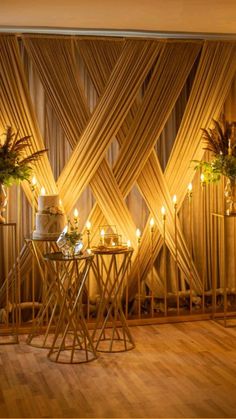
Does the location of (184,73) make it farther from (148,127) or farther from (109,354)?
(109,354)

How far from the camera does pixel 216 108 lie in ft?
21.4

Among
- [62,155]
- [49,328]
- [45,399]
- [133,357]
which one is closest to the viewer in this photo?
[45,399]

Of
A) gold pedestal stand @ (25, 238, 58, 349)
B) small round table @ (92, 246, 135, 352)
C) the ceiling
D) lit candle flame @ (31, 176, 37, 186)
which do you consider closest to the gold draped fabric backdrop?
lit candle flame @ (31, 176, 37, 186)

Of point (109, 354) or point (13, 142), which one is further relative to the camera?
point (13, 142)

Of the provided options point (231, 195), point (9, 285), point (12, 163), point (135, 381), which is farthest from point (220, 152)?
point (135, 381)

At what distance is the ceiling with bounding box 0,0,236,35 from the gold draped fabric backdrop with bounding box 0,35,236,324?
253mm

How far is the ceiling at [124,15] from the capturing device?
5188 mm

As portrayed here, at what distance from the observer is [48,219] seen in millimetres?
5711

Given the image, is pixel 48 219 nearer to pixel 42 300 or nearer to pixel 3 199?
pixel 3 199

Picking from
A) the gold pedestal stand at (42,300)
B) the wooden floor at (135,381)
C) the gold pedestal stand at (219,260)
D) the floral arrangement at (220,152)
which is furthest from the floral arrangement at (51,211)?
the gold pedestal stand at (219,260)

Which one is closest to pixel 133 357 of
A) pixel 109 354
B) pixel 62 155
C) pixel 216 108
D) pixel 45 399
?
pixel 109 354

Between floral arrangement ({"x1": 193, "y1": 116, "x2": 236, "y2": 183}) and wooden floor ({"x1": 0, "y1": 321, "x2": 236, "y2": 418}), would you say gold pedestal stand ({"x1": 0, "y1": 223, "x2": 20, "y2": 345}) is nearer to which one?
wooden floor ({"x1": 0, "y1": 321, "x2": 236, "y2": 418})

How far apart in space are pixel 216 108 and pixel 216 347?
2144 mm

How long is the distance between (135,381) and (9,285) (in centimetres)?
174
